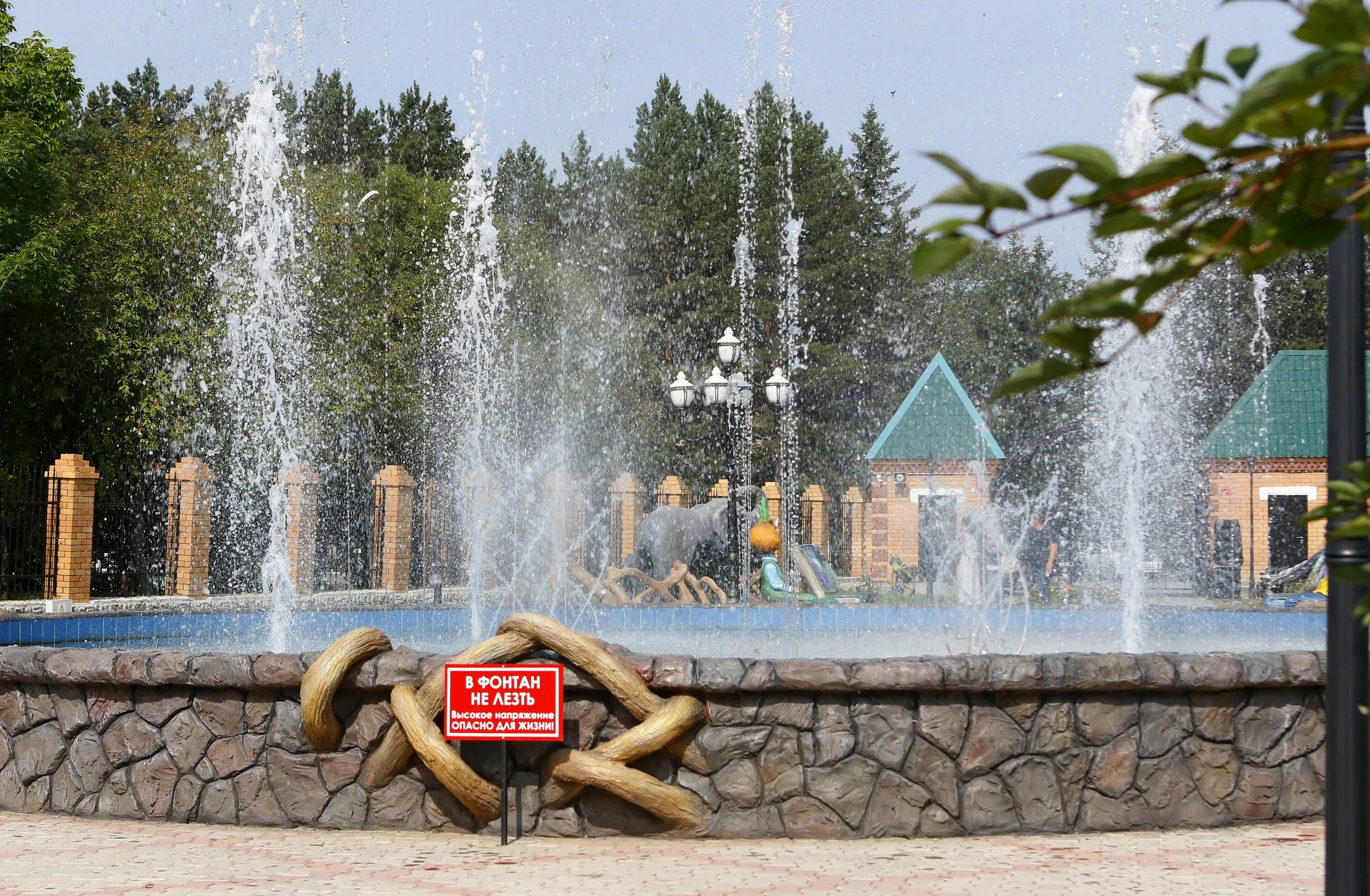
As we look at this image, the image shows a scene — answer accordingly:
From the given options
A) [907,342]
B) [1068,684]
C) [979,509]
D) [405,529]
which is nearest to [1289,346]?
[907,342]

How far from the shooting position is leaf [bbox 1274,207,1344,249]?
1.51m

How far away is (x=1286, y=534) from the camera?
30453 mm

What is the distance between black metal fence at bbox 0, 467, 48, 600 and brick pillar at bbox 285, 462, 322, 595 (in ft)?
12.4

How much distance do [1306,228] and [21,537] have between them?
26.9 meters

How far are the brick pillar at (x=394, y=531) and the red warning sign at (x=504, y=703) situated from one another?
1854 centimetres

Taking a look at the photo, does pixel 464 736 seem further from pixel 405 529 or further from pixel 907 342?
pixel 907 342

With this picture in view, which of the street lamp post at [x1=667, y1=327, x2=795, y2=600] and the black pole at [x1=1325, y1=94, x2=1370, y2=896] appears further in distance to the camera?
the street lamp post at [x1=667, y1=327, x2=795, y2=600]

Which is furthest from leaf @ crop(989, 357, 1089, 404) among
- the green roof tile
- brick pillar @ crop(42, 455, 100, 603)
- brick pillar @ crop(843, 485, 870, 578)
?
the green roof tile

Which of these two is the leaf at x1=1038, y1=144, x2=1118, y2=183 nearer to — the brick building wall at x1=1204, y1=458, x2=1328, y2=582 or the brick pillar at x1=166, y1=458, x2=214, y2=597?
the brick pillar at x1=166, y1=458, x2=214, y2=597

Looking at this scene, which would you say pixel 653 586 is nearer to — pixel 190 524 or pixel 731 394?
pixel 731 394

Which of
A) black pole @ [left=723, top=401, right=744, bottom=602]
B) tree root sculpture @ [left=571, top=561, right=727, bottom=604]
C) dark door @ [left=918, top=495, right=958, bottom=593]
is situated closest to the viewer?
black pole @ [left=723, top=401, right=744, bottom=602]

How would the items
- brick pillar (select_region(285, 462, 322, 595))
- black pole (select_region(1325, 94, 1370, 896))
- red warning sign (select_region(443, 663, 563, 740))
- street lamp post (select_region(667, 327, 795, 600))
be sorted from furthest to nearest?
1. brick pillar (select_region(285, 462, 322, 595))
2. street lamp post (select_region(667, 327, 795, 600))
3. red warning sign (select_region(443, 663, 563, 740))
4. black pole (select_region(1325, 94, 1370, 896))

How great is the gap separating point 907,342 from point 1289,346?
11.3 meters

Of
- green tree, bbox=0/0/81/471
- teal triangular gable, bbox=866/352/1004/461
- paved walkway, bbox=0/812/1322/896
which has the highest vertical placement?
green tree, bbox=0/0/81/471
